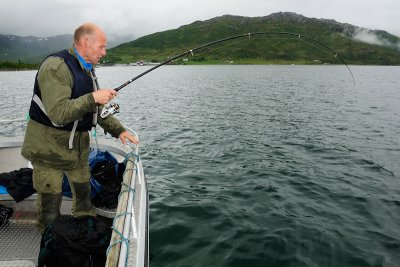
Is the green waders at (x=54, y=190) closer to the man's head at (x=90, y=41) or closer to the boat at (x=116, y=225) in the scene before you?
the boat at (x=116, y=225)

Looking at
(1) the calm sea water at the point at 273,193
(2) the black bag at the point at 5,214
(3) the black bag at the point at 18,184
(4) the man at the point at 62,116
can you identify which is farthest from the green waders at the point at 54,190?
(1) the calm sea water at the point at 273,193

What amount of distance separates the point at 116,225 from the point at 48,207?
155 centimetres

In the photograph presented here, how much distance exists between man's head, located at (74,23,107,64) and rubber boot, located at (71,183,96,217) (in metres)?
2.15

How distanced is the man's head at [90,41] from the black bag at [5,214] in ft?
12.2

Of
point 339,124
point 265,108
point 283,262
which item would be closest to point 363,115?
point 339,124

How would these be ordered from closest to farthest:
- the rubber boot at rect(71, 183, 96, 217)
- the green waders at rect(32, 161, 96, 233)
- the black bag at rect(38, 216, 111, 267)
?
the black bag at rect(38, 216, 111, 267) → the green waders at rect(32, 161, 96, 233) → the rubber boot at rect(71, 183, 96, 217)

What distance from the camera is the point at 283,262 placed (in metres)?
6.73

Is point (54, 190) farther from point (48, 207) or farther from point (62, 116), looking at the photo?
point (62, 116)

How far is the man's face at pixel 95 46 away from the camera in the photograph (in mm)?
4449

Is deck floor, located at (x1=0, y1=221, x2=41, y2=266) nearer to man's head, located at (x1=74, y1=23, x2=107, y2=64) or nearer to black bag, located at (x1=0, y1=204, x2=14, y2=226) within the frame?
black bag, located at (x1=0, y1=204, x2=14, y2=226)

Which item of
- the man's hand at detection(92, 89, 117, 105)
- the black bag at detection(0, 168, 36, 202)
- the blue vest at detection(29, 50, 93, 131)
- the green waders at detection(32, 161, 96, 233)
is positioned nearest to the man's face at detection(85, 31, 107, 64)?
the blue vest at detection(29, 50, 93, 131)

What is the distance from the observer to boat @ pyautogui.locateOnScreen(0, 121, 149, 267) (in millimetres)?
3719

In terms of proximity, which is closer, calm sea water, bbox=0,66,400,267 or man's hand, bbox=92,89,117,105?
man's hand, bbox=92,89,117,105

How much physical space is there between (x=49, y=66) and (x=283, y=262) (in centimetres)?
581
